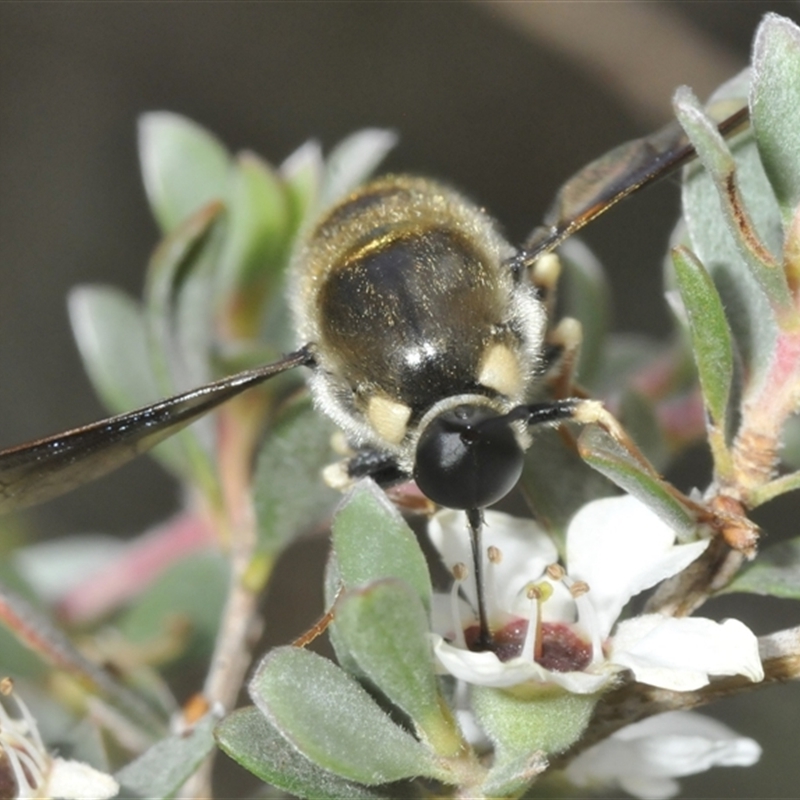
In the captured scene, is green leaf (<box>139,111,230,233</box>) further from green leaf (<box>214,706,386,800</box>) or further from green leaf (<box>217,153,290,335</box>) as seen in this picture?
green leaf (<box>214,706,386,800</box>)

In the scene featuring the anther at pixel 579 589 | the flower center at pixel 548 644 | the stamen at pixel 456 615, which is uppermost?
the stamen at pixel 456 615

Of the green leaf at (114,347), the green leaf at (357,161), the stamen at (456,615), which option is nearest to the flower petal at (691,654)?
the stamen at (456,615)

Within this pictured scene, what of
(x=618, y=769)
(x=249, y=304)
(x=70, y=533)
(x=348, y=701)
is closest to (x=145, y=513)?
(x=70, y=533)

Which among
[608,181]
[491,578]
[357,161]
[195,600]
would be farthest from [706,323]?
[195,600]

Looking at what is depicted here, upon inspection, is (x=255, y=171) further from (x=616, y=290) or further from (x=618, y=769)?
(x=616, y=290)

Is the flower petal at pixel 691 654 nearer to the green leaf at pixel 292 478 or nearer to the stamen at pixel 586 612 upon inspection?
the stamen at pixel 586 612

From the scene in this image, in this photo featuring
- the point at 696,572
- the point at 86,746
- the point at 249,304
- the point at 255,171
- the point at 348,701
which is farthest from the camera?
the point at 249,304

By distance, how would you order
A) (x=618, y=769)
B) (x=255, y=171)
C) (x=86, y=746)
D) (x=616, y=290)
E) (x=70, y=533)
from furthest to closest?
(x=616, y=290), (x=70, y=533), (x=255, y=171), (x=86, y=746), (x=618, y=769)
